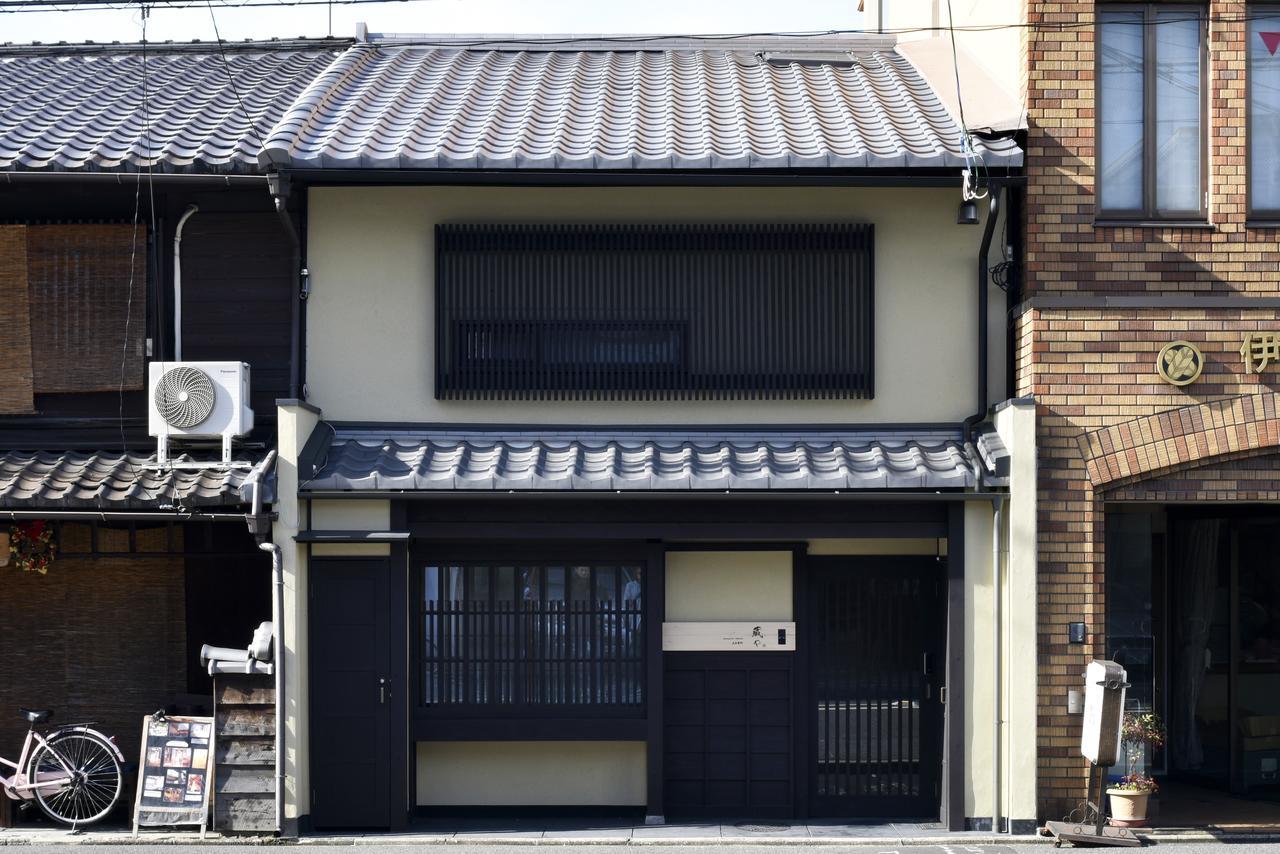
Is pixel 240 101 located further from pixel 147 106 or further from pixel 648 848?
pixel 648 848

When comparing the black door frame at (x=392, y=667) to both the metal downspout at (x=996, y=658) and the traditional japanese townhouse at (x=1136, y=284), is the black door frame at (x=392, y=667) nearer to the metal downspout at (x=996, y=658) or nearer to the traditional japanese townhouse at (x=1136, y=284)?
the metal downspout at (x=996, y=658)

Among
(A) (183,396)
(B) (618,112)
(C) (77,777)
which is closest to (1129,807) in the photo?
(B) (618,112)

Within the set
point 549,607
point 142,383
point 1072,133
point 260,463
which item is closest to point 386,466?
point 260,463

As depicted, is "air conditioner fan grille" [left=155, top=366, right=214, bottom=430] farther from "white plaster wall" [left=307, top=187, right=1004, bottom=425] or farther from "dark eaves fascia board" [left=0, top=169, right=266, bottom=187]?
"dark eaves fascia board" [left=0, top=169, right=266, bottom=187]

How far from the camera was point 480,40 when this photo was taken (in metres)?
15.1

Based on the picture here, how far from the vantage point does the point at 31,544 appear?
11.3 meters

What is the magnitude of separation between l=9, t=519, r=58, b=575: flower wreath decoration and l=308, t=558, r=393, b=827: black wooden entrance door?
273 cm

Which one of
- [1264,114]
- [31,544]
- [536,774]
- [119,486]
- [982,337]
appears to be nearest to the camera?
[119,486]

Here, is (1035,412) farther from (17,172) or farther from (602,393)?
(17,172)

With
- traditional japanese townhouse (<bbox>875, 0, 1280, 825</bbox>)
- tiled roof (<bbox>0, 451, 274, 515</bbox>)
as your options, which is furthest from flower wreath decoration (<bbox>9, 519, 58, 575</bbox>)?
traditional japanese townhouse (<bbox>875, 0, 1280, 825</bbox>)

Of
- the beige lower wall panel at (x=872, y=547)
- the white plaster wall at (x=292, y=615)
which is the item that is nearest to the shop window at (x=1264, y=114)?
the beige lower wall panel at (x=872, y=547)

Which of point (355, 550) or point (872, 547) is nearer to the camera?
point (355, 550)

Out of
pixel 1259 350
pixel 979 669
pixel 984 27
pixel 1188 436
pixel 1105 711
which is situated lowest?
pixel 1105 711

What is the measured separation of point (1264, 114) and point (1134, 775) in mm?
5863
